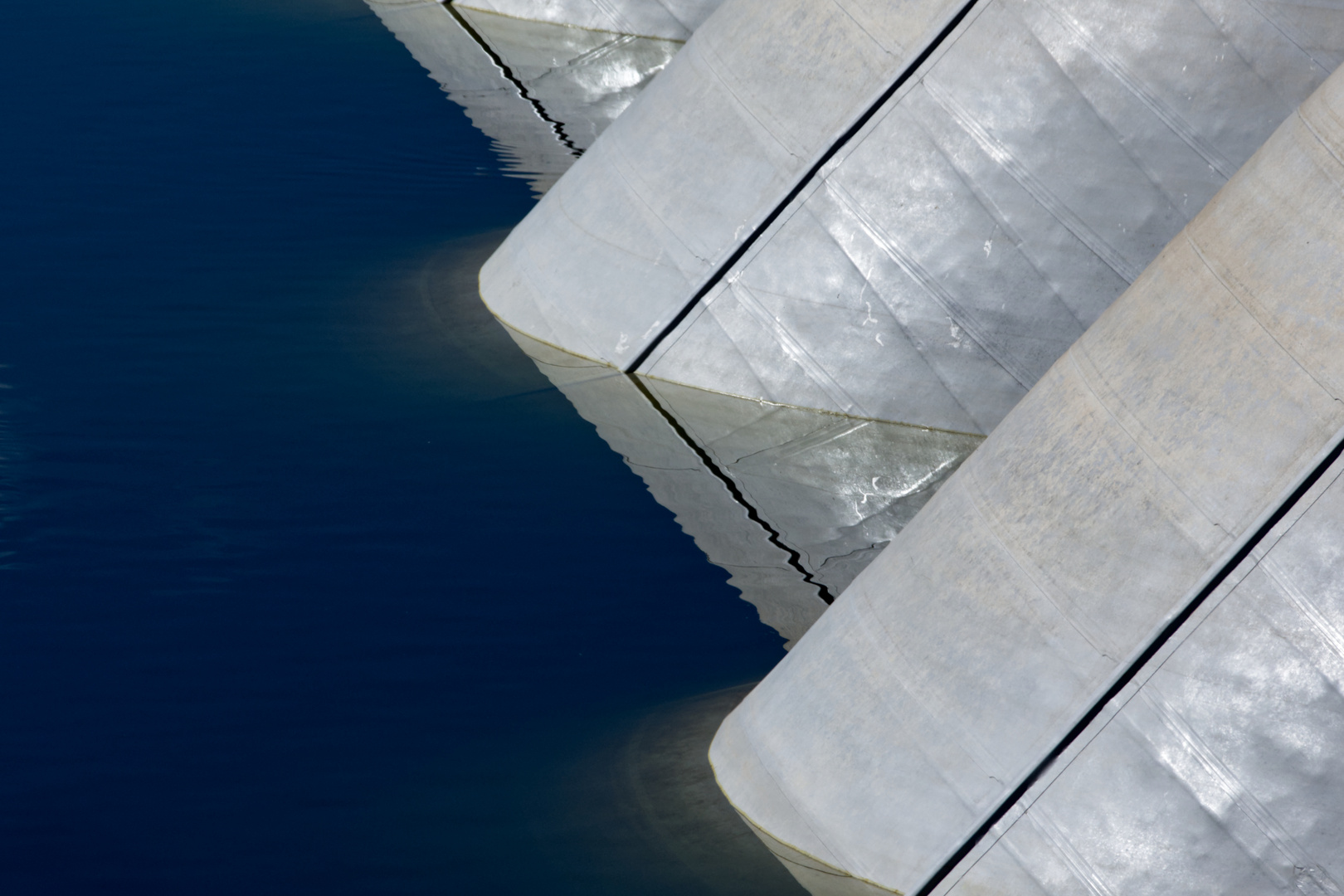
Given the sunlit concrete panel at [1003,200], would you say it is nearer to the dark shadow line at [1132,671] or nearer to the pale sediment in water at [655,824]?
the pale sediment in water at [655,824]

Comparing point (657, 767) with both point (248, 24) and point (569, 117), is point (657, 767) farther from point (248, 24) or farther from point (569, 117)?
point (248, 24)

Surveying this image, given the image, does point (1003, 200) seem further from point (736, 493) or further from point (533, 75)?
point (533, 75)

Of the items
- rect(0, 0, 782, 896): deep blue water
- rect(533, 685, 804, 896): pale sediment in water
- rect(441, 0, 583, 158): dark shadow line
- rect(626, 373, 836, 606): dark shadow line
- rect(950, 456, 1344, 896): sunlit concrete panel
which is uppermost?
rect(950, 456, 1344, 896): sunlit concrete panel

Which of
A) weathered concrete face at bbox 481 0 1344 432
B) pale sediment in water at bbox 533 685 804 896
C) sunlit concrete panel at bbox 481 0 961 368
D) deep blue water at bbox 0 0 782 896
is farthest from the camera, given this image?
sunlit concrete panel at bbox 481 0 961 368

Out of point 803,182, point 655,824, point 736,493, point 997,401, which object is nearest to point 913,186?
point 803,182

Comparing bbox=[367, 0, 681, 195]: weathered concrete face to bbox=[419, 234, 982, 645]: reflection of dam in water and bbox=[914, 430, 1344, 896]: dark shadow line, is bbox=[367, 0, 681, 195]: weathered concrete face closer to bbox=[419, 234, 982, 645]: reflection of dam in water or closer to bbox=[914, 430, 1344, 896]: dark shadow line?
bbox=[419, 234, 982, 645]: reflection of dam in water

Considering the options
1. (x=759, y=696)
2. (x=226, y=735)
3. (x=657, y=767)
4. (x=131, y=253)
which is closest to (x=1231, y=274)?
(x=759, y=696)

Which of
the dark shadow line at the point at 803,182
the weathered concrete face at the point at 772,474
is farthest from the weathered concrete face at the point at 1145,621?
the dark shadow line at the point at 803,182

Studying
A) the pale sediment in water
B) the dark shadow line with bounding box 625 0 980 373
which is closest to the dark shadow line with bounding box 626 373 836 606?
the dark shadow line with bounding box 625 0 980 373
